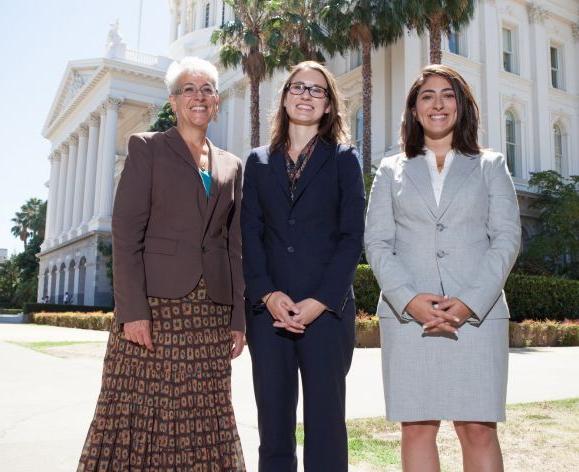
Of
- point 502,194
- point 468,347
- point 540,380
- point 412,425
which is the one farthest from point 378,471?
point 540,380

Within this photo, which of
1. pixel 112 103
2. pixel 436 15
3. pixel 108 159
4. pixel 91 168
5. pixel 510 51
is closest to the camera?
pixel 436 15

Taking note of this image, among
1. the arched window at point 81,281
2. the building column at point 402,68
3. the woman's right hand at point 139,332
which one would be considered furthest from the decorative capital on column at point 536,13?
the arched window at point 81,281

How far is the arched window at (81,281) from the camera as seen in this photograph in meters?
41.1

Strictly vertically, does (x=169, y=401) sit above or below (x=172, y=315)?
below

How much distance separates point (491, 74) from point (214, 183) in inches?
1025

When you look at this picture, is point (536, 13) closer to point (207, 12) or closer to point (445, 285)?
point (445, 285)

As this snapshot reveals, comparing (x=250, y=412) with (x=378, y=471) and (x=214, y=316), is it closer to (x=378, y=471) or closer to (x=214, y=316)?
(x=378, y=471)

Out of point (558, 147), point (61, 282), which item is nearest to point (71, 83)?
point (61, 282)

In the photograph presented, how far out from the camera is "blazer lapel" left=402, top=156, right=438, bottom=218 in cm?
283

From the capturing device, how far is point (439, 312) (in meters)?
2.59

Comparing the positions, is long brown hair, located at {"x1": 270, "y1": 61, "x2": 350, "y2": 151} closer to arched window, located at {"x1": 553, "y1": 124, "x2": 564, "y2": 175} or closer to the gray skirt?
the gray skirt

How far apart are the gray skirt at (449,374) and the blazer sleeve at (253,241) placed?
0.68 metres

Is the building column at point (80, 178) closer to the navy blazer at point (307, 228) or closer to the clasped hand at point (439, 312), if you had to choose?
the navy blazer at point (307, 228)

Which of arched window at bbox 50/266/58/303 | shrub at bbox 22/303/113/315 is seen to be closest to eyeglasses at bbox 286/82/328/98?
shrub at bbox 22/303/113/315
